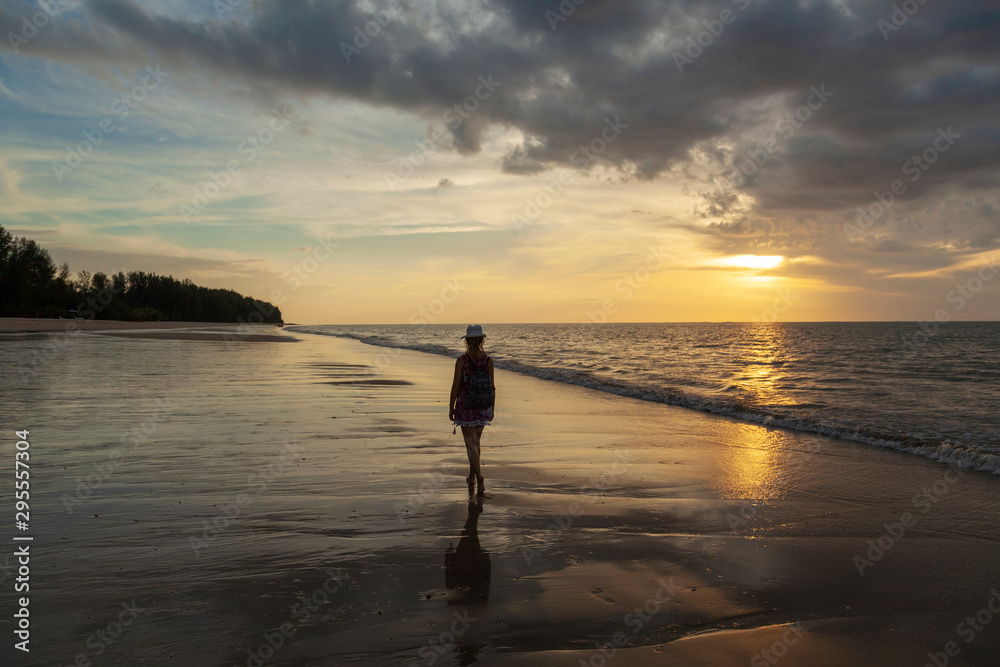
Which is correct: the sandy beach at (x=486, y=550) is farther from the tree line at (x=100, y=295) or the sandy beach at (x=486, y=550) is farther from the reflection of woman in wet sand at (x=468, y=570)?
the tree line at (x=100, y=295)

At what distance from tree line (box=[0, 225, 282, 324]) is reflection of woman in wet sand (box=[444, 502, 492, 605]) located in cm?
8663

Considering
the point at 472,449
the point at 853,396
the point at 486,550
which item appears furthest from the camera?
the point at 853,396

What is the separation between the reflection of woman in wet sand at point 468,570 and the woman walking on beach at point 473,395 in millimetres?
1501

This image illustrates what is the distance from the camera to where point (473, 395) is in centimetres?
730

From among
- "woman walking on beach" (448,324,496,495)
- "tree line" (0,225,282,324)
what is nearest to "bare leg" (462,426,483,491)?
"woman walking on beach" (448,324,496,495)

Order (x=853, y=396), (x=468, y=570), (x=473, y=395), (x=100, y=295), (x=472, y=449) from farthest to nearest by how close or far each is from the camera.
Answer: (x=100, y=295) < (x=853, y=396) < (x=473, y=395) < (x=472, y=449) < (x=468, y=570)

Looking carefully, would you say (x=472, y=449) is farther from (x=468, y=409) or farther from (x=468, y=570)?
(x=468, y=570)

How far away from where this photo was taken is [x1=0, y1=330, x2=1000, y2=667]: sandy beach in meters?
3.69

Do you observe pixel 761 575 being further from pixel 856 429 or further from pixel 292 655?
pixel 856 429

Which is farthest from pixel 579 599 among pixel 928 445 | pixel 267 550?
pixel 928 445

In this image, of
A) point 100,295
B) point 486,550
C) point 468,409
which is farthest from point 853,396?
point 100,295

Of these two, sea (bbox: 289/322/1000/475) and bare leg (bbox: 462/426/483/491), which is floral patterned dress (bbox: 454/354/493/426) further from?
sea (bbox: 289/322/1000/475)

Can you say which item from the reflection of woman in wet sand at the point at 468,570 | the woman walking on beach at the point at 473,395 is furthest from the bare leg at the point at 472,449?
the reflection of woman in wet sand at the point at 468,570

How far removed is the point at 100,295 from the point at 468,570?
110 meters
